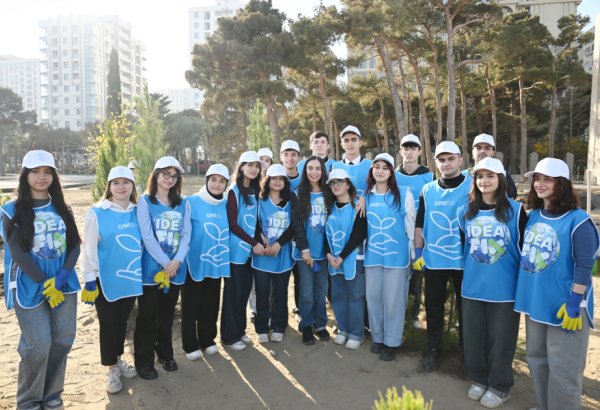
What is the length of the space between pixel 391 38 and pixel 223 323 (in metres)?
17.0

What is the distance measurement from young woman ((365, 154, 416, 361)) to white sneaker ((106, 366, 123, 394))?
92.3 inches

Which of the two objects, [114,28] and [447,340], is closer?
[447,340]

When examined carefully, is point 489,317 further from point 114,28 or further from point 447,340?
point 114,28

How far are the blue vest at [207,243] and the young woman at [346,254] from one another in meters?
1.06

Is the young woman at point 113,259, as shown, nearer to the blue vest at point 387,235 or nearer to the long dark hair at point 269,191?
the long dark hair at point 269,191

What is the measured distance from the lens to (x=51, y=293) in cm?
319

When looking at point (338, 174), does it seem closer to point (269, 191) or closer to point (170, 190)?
point (269, 191)

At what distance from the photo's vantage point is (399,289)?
4266 millimetres

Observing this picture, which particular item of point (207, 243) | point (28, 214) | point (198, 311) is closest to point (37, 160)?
point (28, 214)

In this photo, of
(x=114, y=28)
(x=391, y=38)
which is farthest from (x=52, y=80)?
(x=391, y=38)

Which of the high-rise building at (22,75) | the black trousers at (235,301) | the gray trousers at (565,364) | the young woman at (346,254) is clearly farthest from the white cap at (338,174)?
the high-rise building at (22,75)

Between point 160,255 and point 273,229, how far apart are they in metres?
1.19

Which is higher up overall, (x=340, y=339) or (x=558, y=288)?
(x=558, y=288)

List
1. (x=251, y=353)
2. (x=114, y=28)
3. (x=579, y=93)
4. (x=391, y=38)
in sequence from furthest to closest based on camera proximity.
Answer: (x=114, y=28) < (x=579, y=93) < (x=391, y=38) < (x=251, y=353)
